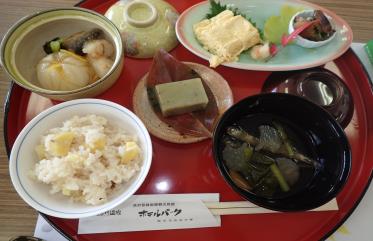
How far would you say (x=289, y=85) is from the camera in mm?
1363

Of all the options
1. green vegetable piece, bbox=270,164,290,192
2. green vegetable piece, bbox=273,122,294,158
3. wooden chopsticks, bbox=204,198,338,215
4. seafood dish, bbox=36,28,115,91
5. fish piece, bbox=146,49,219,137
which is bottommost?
wooden chopsticks, bbox=204,198,338,215

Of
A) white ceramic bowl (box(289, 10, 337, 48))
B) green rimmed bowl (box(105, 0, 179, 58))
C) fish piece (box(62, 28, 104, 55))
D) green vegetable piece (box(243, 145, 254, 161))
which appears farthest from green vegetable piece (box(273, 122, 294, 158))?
fish piece (box(62, 28, 104, 55))

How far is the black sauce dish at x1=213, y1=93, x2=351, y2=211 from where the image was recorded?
1012 mm

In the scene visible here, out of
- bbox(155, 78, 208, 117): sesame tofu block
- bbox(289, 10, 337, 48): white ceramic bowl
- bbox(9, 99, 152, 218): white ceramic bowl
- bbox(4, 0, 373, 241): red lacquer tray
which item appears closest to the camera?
bbox(9, 99, 152, 218): white ceramic bowl

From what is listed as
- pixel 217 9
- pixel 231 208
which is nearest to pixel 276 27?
pixel 217 9

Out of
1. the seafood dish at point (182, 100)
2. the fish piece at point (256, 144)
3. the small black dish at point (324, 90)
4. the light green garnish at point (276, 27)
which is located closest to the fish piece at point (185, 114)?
the seafood dish at point (182, 100)

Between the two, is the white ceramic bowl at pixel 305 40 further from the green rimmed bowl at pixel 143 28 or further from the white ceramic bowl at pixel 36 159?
the white ceramic bowl at pixel 36 159

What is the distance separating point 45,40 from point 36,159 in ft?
1.88

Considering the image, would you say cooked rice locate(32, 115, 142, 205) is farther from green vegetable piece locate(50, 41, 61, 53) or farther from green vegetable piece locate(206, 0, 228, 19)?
green vegetable piece locate(206, 0, 228, 19)

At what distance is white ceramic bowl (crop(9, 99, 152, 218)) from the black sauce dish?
29 cm

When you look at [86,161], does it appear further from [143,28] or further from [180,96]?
[143,28]

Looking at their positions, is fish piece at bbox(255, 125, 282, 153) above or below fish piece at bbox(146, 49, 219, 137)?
below

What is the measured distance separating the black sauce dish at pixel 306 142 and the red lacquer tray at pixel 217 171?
138 mm

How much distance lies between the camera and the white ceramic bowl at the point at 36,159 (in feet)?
3.18
